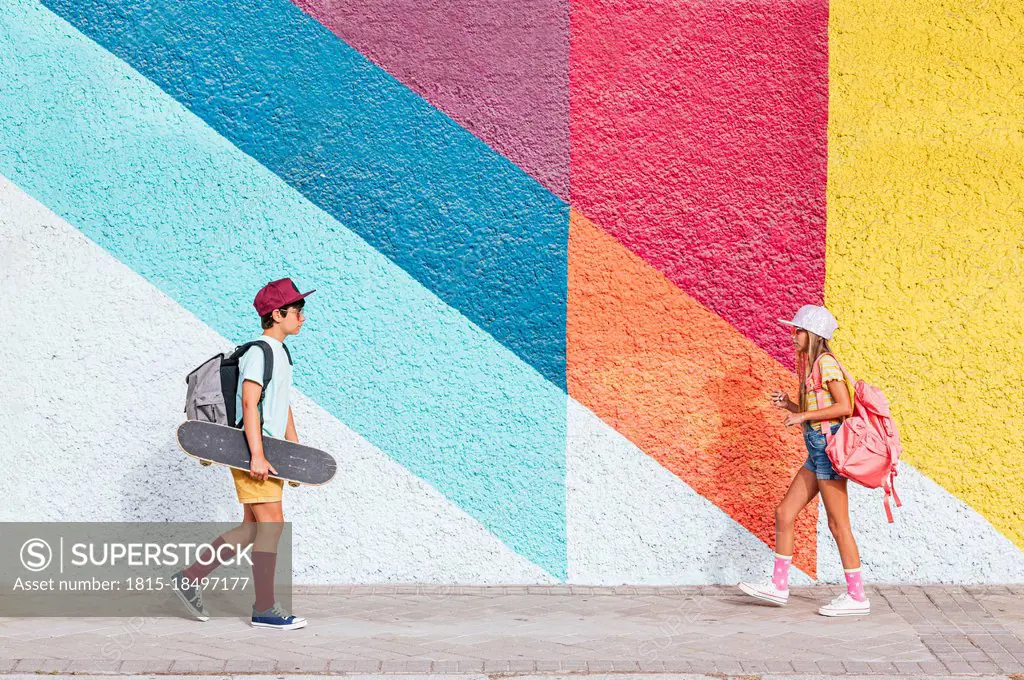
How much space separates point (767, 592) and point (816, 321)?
142cm

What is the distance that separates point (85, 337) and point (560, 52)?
3127mm

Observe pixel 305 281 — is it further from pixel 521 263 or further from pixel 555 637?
pixel 555 637

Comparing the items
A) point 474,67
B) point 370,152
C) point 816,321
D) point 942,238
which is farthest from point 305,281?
point 942,238

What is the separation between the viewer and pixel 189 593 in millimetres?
5645

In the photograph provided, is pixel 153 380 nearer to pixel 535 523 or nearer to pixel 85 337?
pixel 85 337

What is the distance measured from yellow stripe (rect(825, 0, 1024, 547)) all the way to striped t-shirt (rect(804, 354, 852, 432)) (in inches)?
28.2

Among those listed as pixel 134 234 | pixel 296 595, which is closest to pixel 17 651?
pixel 296 595

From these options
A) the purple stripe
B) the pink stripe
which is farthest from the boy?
the pink stripe

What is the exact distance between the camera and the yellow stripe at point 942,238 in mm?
6598

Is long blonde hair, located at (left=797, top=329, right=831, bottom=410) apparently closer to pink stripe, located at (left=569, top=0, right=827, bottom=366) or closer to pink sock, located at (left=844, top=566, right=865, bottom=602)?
pink stripe, located at (left=569, top=0, right=827, bottom=366)

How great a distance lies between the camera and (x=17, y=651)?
5164mm

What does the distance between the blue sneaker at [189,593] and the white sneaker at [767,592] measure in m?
2.73

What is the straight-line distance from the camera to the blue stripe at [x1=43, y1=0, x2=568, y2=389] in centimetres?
Result: 660

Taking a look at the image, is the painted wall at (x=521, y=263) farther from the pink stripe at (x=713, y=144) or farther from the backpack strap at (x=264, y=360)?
the backpack strap at (x=264, y=360)
